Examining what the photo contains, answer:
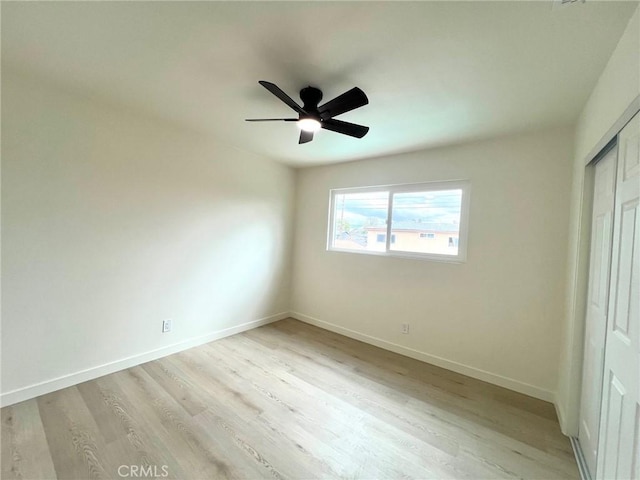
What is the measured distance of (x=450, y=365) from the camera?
2.62 meters

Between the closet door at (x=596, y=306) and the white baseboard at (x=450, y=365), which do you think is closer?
the closet door at (x=596, y=306)

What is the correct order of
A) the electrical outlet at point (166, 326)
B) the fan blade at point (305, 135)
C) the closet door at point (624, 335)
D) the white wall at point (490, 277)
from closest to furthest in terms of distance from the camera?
the closet door at point (624, 335)
the fan blade at point (305, 135)
the white wall at point (490, 277)
the electrical outlet at point (166, 326)

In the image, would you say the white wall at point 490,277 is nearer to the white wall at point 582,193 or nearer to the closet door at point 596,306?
the white wall at point 582,193

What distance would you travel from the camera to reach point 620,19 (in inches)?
43.2

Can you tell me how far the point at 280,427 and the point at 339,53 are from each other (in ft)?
8.00

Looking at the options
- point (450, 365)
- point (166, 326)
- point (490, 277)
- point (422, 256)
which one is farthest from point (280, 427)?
point (490, 277)

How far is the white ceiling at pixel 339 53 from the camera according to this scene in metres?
1.16

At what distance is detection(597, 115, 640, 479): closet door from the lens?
0.98 m

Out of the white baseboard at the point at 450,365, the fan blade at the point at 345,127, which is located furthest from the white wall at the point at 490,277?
the fan blade at the point at 345,127

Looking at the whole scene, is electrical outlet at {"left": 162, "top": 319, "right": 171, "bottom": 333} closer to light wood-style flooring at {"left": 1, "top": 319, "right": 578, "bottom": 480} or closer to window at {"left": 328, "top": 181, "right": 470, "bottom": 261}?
light wood-style flooring at {"left": 1, "top": 319, "right": 578, "bottom": 480}

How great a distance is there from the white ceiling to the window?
0.85 m

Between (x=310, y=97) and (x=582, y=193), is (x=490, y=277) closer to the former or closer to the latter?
(x=582, y=193)

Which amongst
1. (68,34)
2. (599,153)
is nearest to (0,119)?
(68,34)

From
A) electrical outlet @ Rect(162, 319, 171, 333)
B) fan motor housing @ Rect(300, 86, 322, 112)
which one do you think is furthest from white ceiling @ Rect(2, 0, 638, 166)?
electrical outlet @ Rect(162, 319, 171, 333)
